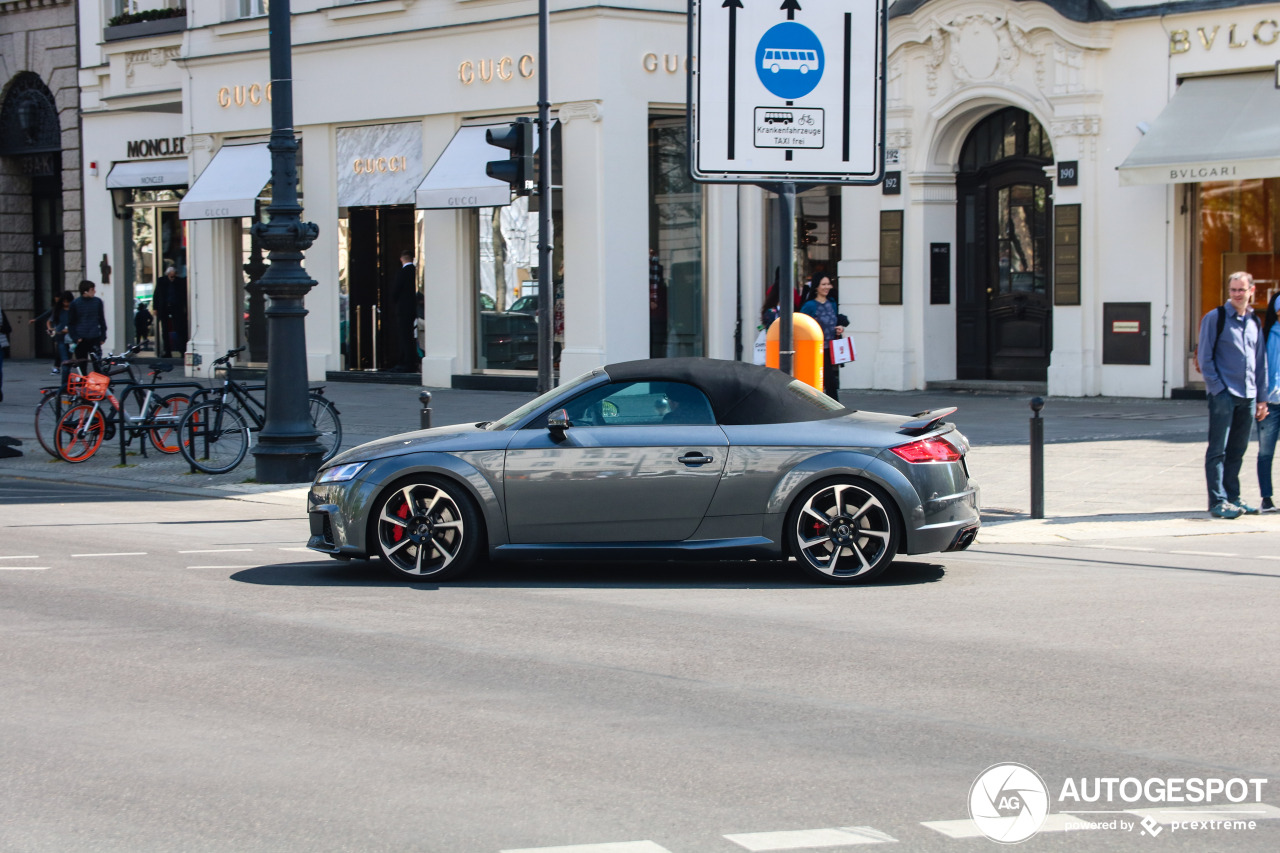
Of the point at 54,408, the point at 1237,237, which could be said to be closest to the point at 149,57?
the point at 54,408

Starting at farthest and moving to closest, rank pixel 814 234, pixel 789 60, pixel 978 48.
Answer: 1. pixel 814 234
2. pixel 978 48
3. pixel 789 60

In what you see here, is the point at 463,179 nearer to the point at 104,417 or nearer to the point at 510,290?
the point at 510,290

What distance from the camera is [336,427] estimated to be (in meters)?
16.1

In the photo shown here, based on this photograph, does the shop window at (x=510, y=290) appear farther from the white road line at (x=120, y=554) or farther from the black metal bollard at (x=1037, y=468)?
the white road line at (x=120, y=554)

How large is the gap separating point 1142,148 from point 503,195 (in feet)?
28.5

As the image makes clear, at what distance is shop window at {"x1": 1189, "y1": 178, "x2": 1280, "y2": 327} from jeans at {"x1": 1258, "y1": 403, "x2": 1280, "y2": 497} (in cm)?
853

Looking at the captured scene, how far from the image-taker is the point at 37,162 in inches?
1318

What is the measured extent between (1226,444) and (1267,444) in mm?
449

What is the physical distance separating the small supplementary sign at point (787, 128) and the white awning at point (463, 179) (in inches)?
437

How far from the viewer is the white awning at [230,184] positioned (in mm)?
27344

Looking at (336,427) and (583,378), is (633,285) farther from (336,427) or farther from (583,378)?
(583,378)

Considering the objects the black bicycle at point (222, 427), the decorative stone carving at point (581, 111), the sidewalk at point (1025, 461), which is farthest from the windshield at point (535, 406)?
the decorative stone carving at point (581, 111)

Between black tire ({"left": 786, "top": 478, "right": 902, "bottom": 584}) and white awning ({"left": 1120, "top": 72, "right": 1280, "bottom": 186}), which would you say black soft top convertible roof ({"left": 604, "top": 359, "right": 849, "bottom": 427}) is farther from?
white awning ({"left": 1120, "top": 72, "right": 1280, "bottom": 186})

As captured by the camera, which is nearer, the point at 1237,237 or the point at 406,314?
the point at 1237,237
